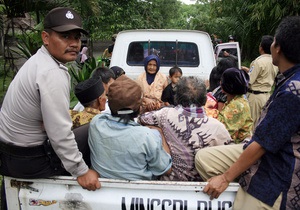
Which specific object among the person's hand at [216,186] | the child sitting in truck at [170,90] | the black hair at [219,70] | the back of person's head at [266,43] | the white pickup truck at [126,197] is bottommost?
the white pickup truck at [126,197]

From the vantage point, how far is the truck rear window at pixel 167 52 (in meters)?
4.63

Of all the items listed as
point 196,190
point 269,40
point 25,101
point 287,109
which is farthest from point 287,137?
point 269,40

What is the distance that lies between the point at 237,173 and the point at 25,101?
4.56 feet

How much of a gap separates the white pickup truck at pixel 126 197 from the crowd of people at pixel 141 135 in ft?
0.23

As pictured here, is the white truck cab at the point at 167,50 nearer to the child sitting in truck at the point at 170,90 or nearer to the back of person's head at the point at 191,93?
the child sitting in truck at the point at 170,90

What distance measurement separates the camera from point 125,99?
2051 mm

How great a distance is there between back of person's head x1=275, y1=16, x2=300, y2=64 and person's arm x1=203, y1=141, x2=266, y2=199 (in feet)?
1.79

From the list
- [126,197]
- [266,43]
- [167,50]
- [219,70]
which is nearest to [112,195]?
[126,197]

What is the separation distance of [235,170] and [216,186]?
16 cm

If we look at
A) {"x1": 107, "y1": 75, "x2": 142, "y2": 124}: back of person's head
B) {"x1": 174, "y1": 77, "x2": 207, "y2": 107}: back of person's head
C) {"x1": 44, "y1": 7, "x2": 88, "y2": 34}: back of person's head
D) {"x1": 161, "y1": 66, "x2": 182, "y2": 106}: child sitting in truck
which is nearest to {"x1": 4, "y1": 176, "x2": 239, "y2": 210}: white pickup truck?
{"x1": 107, "y1": 75, "x2": 142, "y2": 124}: back of person's head

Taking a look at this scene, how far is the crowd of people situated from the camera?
176cm

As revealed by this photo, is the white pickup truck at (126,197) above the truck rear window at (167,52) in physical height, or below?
below

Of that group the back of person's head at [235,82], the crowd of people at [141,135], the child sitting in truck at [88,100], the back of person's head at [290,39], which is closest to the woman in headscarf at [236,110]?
the back of person's head at [235,82]

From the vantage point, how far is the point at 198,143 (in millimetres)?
2193
